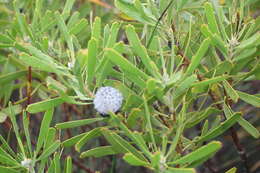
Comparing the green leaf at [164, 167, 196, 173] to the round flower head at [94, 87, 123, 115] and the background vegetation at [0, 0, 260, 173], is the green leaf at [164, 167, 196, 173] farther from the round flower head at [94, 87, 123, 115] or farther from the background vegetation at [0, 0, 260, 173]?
the round flower head at [94, 87, 123, 115]

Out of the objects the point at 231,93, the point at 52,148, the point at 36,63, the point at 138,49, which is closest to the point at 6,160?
the point at 52,148

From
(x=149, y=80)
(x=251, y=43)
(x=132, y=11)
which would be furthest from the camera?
(x=132, y=11)

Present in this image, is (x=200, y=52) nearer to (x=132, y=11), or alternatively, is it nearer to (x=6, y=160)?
(x=132, y=11)

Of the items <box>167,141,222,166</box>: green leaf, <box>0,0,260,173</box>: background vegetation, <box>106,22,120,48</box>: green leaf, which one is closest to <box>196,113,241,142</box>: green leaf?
<box>0,0,260,173</box>: background vegetation

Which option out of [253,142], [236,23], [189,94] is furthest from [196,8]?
[253,142]

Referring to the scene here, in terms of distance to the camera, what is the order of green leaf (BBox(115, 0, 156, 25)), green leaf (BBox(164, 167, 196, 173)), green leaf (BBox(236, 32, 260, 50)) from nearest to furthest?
green leaf (BBox(164, 167, 196, 173)), green leaf (BBox(236, 32, 260, 50)), green leaf (BBox(115, 0, 156, 25))

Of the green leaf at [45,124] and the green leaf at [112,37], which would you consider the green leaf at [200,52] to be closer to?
the green leaf at [112,37]

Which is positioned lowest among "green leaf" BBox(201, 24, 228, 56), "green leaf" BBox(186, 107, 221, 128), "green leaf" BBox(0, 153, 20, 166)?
"green leaf" BBox(0, 153, 20, 166)

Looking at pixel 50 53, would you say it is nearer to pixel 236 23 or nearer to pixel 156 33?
pixel 156 33

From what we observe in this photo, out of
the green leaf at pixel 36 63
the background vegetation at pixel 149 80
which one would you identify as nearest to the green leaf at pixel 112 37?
the background vegetation at pixel 149 80
